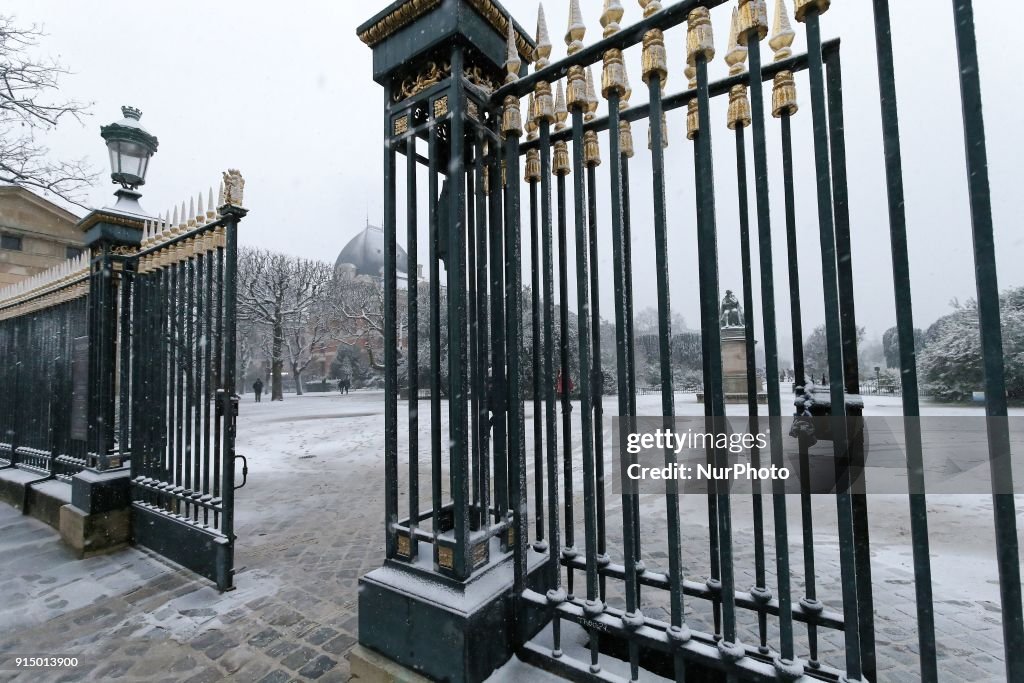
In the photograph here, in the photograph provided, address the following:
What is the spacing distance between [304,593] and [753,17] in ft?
15.7

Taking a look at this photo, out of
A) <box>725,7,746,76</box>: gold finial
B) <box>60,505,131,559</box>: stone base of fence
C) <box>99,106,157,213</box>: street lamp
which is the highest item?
<box>99,106,157,213</box>: street lamp

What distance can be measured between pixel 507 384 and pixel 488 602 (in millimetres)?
1050

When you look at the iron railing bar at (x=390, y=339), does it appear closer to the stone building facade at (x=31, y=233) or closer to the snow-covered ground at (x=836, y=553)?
the snow-covered ground at (x=836, y=553)

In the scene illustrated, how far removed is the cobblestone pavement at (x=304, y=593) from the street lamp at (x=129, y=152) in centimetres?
421

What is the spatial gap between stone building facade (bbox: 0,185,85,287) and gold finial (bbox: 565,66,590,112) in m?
26.8

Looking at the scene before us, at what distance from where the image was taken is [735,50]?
1989 millimetres

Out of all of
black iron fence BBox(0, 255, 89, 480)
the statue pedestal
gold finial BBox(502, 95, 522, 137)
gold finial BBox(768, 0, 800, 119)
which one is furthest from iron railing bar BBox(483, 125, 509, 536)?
the statue pedestal

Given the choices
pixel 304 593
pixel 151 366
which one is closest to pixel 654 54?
pixel 304 593

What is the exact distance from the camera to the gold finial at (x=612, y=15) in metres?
1.97

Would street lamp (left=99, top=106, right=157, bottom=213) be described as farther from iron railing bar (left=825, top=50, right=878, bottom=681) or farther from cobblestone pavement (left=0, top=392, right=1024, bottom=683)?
iron railing bar (left=825, top=50, right=878, bottom=681)

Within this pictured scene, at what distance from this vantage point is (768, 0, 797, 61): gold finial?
167 cm

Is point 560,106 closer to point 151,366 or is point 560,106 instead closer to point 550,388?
point 550,388

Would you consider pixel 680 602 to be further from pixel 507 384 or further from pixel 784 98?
pixel 784 98

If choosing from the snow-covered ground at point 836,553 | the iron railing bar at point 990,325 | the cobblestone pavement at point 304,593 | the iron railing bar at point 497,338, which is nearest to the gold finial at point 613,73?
the iron railing bar at point 497,338
